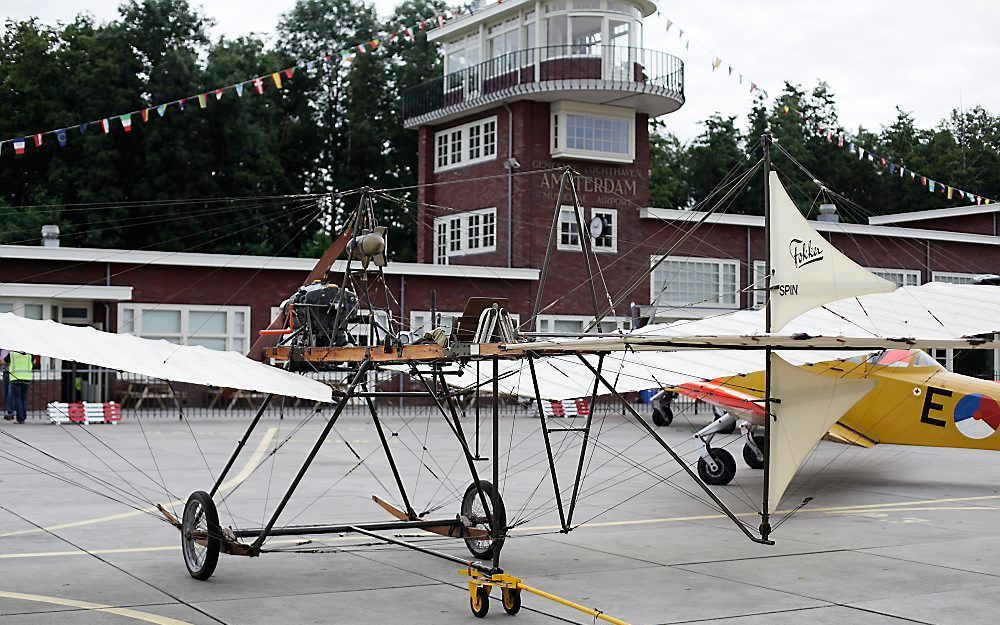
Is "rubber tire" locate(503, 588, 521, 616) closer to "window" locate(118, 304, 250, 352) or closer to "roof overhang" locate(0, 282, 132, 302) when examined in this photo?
"roof overhang" locate(0, 282, 132, 302)

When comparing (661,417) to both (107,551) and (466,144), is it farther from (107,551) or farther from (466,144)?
(107,551)

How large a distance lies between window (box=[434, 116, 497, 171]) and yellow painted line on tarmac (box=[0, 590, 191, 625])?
34.4m

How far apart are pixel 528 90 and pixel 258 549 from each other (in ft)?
106

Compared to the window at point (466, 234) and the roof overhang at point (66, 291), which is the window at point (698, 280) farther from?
the roof overhang at point (66, 291)

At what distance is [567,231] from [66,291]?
16.8 m

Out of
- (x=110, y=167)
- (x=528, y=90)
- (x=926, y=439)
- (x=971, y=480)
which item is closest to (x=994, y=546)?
(x=926, y=439)

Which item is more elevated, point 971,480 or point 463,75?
point 463,75

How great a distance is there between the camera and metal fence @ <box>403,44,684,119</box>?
134 feet

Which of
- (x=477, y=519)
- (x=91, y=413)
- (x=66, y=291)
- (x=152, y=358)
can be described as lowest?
(x=91, y=413)

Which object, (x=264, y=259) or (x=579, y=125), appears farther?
(x=579, y=125)

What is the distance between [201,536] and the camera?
10.4 m

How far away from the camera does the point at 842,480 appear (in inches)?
739

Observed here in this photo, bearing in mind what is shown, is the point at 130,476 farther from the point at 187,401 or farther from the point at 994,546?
the point at 187,401

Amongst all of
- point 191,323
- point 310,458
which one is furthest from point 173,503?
point 191,323
